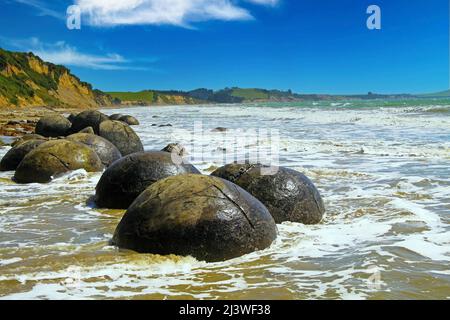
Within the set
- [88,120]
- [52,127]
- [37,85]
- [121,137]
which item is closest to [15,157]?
[121,137]

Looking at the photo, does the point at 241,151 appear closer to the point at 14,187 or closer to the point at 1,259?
the point at 14,187

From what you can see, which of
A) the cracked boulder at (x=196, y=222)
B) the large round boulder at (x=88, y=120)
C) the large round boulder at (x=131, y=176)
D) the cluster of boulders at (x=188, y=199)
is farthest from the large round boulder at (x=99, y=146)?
the large round boulder at (x=88, y=120)

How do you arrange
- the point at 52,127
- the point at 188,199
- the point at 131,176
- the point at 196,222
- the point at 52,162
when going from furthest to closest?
the point at 52,127
the point at 52,162
the point at 131,176
the point at 188,199
the point at 196,222

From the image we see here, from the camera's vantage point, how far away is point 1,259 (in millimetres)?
5070

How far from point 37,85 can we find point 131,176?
72563 mm

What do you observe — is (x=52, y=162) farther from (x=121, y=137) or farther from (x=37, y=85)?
(x=37, y=85)

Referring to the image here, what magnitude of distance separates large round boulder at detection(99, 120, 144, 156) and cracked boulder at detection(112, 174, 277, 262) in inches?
346

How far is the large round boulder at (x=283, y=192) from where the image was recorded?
257 inches

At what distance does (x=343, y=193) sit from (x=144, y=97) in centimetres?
14436

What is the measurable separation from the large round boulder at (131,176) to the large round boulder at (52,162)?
2.47m

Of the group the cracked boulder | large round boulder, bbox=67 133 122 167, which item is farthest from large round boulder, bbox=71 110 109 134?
the cracked boulder

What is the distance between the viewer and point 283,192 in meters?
6.61

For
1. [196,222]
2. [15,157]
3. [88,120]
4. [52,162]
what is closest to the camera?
[196,222]
